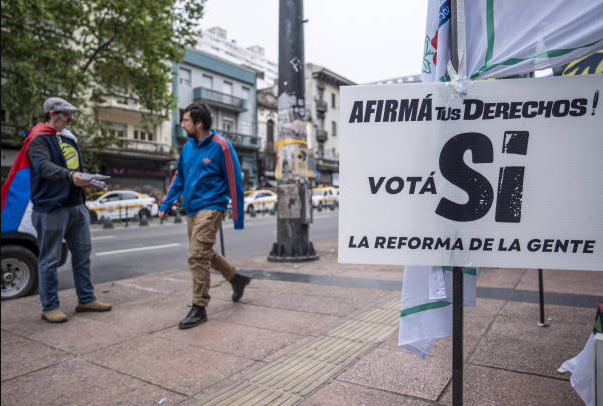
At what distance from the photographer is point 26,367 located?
290cm

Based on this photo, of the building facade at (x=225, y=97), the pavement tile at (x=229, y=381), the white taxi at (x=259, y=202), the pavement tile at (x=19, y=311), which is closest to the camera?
the pavement tile at (x=229, y=381)

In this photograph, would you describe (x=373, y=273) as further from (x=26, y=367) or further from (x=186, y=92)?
(x=186, y=92)

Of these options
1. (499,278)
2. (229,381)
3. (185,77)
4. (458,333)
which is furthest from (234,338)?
(185,77)

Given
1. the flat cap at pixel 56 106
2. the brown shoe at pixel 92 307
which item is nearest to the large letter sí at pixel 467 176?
the flat cap at pixel 56 106

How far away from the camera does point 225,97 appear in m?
35.0

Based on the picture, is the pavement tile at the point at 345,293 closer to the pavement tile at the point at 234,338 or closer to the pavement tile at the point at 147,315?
the pavement tile at the point at 234,338

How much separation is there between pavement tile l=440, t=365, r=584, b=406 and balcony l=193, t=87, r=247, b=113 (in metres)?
31.4

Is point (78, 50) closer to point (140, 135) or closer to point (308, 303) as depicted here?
point (140, 135)

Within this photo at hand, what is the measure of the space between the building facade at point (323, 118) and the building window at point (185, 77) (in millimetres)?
15243

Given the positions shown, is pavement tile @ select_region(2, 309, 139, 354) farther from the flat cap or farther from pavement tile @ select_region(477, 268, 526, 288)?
pavement tile @ select_region(477, 268, 526, 288)

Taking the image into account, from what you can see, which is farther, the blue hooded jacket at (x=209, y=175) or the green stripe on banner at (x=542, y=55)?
the blue hooded jacket at (x=209, y=175)

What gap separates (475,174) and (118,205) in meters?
21.1

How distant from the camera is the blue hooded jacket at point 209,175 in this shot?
13.0ft

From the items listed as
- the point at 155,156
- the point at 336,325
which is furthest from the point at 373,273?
the point at 155,156
